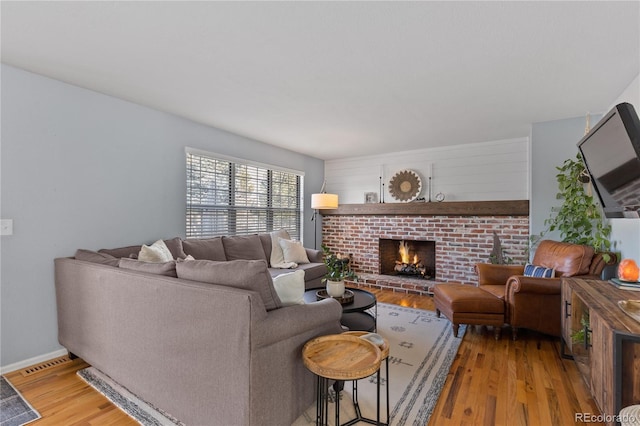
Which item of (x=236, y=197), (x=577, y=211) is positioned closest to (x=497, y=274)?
(x=577, y=211)

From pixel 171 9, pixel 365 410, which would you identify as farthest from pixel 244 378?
pixel 171 9

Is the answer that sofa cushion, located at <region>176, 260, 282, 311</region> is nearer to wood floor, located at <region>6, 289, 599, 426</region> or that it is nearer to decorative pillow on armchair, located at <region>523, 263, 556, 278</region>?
wood floor, located at <region>6, 289, 599, 426</region>

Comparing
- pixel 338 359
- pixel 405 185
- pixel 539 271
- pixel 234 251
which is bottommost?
pixel 338 359

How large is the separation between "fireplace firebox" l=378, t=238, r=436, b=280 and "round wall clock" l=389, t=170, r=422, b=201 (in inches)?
31.3

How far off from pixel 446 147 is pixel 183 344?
15.2ft

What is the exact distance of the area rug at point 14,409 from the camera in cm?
179

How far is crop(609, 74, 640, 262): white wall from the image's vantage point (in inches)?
96.5

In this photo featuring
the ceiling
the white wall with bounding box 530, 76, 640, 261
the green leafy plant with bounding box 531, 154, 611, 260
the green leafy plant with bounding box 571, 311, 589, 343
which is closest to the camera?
the ceiling

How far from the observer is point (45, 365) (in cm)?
244

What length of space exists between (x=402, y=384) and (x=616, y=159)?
2.06 m

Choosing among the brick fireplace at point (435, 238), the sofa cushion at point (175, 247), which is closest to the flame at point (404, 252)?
the brick fireplace at point (435, 238)

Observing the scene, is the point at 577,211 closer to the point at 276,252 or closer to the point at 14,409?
the point at 276,252

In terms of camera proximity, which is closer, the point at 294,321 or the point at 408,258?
the point at 294,321

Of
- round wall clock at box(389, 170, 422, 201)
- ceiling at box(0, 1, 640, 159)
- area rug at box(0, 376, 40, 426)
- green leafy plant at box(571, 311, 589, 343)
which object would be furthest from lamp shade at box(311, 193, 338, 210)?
Answer: area rug at box(0, 376, 40, 426)
